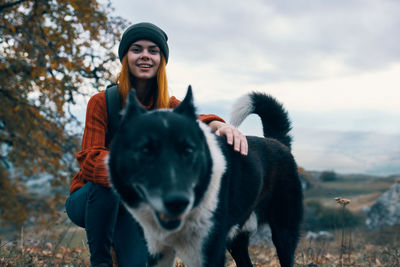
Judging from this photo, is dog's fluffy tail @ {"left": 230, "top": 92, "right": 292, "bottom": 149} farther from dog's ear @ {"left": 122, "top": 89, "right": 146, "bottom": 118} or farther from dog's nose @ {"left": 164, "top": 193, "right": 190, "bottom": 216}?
dog's nose @ {"left": 164, "top": 193, "right": 190, "bottom": 216}

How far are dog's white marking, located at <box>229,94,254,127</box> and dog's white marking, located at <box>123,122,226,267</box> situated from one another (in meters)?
1.03

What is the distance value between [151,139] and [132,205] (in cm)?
52

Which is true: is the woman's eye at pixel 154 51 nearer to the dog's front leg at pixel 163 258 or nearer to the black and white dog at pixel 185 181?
the black and white dog at pixel 185 181

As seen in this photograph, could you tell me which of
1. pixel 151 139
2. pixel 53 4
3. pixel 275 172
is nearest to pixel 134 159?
pixel 151 139

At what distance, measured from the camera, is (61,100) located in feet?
26.4

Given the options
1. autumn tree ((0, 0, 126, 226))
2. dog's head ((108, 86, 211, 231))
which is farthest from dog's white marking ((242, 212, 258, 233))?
autumn tree ((0, 0, 126, 226))

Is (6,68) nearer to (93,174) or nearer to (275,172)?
(93,174)

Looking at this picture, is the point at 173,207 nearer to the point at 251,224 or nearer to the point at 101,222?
the point at 101,222

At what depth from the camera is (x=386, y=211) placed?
1476 centimetres

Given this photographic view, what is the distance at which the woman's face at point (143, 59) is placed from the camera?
9.52 ft

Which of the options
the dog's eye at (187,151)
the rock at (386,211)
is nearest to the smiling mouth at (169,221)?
the dog's eye at (187,151)

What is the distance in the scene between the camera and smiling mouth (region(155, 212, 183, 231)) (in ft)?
6.14

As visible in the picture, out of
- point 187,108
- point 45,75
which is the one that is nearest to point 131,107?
point 187,108

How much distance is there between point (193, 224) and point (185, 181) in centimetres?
42
